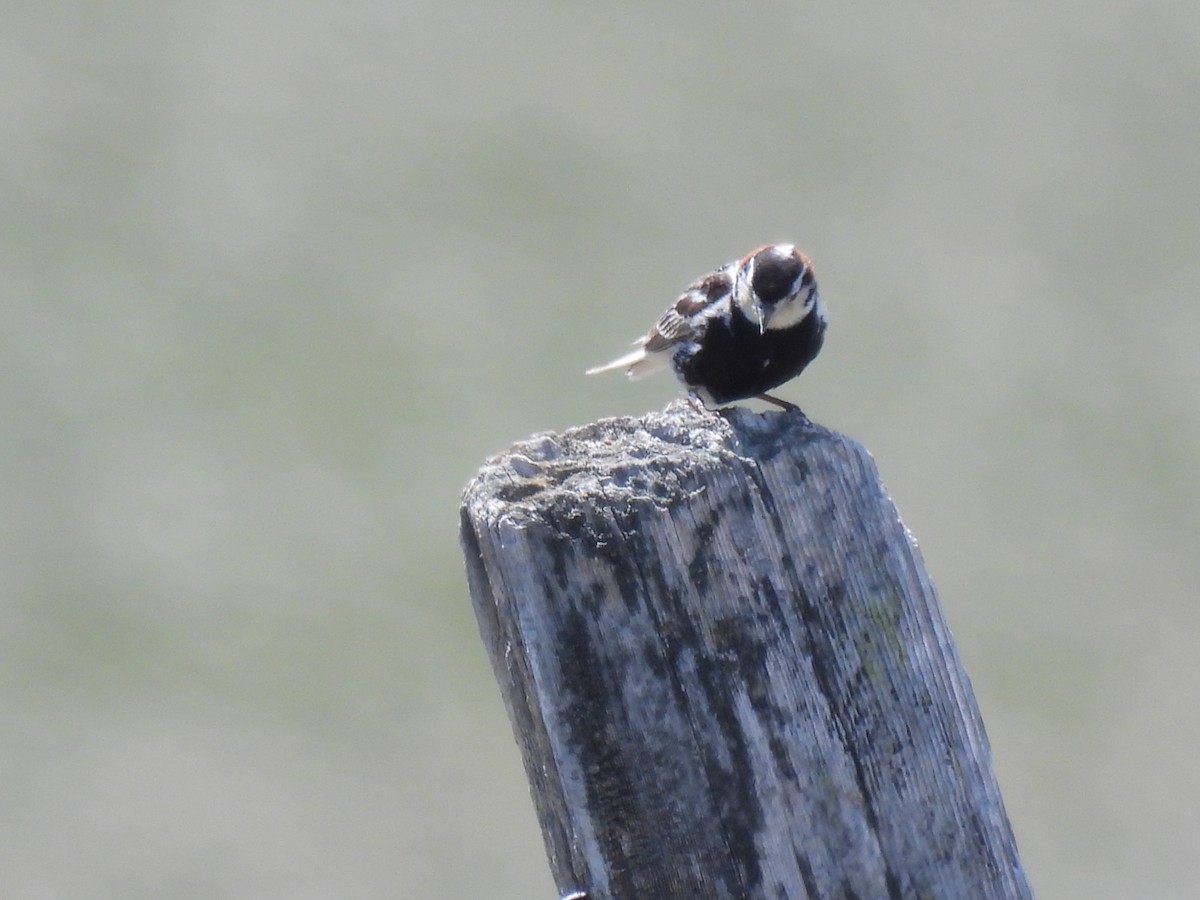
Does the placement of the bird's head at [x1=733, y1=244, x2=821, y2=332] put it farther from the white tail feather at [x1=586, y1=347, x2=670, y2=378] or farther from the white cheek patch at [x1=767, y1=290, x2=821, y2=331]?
the white tail feather at [x1=586, y1=347, x2=670, y2=378]

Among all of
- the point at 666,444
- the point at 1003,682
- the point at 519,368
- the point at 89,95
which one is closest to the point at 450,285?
the point at 519,368

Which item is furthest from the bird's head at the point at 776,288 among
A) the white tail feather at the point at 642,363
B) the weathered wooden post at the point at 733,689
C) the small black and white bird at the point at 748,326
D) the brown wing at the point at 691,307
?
the weathered wooden post at the point at 733,689

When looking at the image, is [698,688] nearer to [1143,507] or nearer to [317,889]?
[317,889]

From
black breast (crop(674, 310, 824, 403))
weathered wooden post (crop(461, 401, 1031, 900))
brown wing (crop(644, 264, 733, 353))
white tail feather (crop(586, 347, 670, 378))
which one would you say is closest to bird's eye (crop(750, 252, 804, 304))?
black breast (crop(674, 310, 824, 403))

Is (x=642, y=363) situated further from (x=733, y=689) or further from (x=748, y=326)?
(x=733, y=689)

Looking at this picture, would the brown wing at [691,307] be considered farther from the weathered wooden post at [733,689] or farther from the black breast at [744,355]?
the weathered wooden post at [733,689]

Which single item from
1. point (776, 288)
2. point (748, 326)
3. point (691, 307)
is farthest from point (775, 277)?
point (691, 307)
